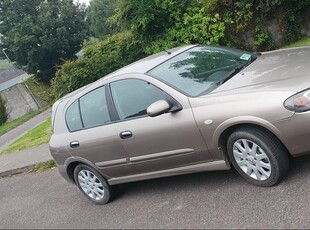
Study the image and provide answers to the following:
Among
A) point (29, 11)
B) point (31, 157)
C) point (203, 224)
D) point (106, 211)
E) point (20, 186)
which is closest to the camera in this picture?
point (203, 224)

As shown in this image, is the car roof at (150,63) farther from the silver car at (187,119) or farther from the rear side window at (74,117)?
the rear side window at (74,117)

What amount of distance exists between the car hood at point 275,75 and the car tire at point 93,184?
2.09 metres

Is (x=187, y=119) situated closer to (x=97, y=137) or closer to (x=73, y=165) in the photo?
(x=97, y=137)

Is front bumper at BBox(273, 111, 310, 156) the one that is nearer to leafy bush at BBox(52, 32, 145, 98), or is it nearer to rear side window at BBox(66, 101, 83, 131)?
rear side window at BBox(66, 101, 83, 131)

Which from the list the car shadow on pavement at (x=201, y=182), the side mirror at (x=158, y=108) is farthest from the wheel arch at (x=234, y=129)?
the side mirror at (x=158, y=108)

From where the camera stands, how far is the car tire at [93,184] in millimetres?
5539

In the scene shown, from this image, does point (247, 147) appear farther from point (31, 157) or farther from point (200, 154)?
point (31, 157)

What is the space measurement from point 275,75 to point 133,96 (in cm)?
165

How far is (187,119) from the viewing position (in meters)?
→ 4.39

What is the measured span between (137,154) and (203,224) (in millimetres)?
1211

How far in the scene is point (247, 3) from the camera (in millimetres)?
11219

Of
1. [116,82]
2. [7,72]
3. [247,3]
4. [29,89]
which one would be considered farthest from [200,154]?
[7,72]

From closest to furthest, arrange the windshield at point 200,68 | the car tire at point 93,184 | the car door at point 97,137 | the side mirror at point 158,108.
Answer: the side mirror at point 158,108 → the windshield at point 200,68 → the car door at point 97,137 → the car tire at point 93,184

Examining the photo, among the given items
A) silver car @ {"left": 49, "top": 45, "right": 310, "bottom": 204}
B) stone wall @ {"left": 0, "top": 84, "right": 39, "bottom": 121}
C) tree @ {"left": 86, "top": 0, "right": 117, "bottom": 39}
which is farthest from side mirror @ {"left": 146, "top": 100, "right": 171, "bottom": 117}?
tree @ {"left": 86, "top": 0, "right": 117, "bottom": 39}
